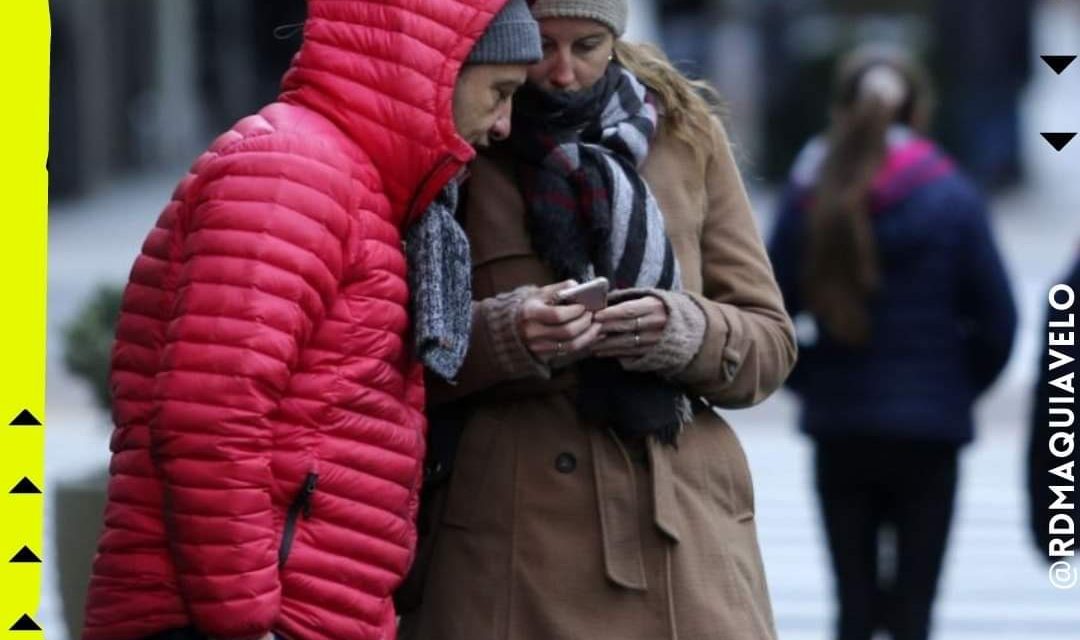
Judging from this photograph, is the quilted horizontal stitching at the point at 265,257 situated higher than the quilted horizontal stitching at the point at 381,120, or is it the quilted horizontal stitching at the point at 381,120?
the quilted horizontal stitching at the point at 381,120

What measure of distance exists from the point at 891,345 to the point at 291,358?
336cm

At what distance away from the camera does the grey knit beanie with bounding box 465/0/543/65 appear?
330 cm

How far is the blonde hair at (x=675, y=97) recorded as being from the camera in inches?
150

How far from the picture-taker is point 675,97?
12.5 feet

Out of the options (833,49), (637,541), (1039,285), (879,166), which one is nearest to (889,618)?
(879,166)

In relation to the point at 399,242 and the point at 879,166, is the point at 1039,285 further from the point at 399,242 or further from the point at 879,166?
the point at 399,242

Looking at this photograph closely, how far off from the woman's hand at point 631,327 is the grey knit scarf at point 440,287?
0.76 ft

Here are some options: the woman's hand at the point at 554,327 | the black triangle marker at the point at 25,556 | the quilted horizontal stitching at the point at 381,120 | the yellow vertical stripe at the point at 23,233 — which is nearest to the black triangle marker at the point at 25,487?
the yellow vertical stripe at the point at 23,233

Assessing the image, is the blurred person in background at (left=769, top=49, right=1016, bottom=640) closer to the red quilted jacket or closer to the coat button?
the coat button

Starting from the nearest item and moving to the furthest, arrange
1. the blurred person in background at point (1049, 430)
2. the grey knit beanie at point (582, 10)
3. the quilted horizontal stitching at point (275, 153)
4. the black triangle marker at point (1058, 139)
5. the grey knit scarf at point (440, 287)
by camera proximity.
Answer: the quilted horizontal stitching at point (275, 153), the grey knit scarf at point (440, 287), the grey knit beanie at point (582, 10), the blurred person in background at point (1049, 430), the black triangle marker at point (1058, 139)

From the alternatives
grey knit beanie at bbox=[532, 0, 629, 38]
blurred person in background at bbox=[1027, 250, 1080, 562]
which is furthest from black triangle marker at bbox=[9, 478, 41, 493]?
blurred person in background at bbox=[1027, 250, 1080, 562]

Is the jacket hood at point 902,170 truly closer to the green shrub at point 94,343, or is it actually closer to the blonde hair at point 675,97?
the green shrub at point 94,343

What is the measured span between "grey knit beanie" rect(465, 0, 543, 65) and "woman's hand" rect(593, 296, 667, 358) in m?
0.42

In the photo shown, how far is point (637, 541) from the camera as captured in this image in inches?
143
